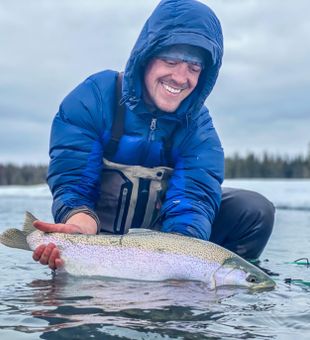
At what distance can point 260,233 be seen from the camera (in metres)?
4.65

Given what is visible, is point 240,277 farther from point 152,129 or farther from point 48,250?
point 152,129

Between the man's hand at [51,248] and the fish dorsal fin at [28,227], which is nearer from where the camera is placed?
the man's hand at [51,248]

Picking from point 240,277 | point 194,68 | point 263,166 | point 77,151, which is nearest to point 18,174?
point 263,166

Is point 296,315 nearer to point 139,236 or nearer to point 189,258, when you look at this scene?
point 189,258

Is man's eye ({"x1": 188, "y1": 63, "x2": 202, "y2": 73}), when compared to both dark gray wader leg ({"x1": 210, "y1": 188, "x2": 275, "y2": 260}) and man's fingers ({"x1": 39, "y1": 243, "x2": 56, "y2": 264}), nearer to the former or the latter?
dark gray wader leg ({"x1": 210, "y1": 188, "x2": 275, "y2": 260})

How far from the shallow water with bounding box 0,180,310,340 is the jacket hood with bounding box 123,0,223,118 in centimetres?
129

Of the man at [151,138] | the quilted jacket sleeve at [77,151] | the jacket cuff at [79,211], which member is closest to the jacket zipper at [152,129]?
the man at [151,138]

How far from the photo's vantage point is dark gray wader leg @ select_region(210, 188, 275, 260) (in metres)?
4.65

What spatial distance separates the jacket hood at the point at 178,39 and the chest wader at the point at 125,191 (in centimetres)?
19

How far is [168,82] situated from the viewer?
4.05 m

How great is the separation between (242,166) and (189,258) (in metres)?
41.6

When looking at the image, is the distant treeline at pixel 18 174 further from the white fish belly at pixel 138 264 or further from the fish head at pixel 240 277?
the fish head at pixel 240 277

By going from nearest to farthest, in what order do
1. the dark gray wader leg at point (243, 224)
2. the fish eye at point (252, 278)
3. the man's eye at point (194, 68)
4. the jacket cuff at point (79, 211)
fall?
the fish eye at point (252, 278), the jacket cuff at point (79, 211), the man's eye at point (194, 68), the dark gray wader leg at point (243, 224)

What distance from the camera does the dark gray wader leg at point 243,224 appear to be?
4.65m
